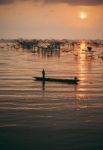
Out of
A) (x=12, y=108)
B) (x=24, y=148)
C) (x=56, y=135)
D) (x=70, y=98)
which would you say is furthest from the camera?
(x=70, y=98)

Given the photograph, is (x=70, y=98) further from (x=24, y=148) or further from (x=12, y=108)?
(x=24, y=148)

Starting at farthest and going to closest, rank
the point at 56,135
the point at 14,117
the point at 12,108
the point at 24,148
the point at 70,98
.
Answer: the point at 70,98 < the point at 12,108 < the point at 14,117 < the point at 56,135 < the point at 24,148

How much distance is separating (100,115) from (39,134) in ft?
29.2

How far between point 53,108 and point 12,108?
4208mm

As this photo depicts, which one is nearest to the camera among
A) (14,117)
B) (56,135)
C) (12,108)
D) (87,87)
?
(56,135)

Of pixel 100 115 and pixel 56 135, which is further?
pixel 100 115

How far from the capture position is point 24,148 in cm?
2856

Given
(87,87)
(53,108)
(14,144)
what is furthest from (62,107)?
(87,87)

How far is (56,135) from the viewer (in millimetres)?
31719

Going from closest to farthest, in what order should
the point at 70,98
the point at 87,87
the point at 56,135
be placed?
the point at 56,135
the point at 70,98
the point at 87,87

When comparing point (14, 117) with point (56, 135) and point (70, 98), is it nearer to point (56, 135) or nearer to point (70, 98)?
point (56, 135)

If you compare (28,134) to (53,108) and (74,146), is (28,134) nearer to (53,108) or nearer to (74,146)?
(74,146)

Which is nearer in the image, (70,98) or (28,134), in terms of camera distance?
(28,134)

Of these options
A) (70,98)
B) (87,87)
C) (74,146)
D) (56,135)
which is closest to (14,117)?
(56,135)
